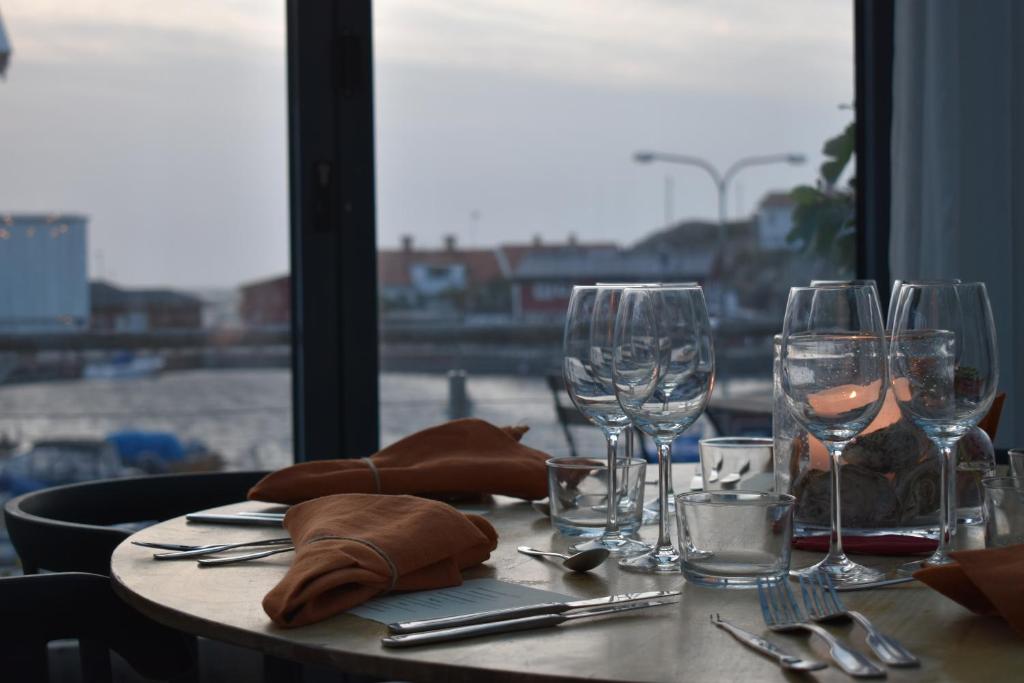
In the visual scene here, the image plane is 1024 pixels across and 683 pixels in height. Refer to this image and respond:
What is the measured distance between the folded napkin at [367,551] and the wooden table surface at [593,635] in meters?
0.02

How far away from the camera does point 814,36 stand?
3133 millimetres

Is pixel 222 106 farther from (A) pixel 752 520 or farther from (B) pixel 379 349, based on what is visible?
(A) pixel 752 520

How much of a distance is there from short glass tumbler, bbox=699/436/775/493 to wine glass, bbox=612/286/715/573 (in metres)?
0.30

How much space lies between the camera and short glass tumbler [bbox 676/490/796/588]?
990 millimetres

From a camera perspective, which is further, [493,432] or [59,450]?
[59,450]

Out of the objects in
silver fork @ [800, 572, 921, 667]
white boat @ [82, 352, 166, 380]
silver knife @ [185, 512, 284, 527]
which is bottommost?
silver knife @ [185, 512, 284, 527]

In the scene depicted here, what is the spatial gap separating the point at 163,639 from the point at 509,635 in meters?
0.56

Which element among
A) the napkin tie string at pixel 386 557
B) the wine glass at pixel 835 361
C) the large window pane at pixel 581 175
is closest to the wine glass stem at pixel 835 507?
the wine glass at pixel 835 361

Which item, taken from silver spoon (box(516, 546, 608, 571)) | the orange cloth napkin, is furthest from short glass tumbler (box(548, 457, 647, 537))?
the orange cloth napkin

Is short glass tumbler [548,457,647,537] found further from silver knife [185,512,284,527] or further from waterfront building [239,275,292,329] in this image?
waterfront building [239,275,292,329]

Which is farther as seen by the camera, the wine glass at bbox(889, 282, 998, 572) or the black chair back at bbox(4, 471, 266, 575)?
the black chair back at bbox(4, 471, 266, 575)

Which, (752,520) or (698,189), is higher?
(698,189)

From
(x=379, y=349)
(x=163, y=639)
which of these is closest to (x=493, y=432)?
(x=163, y=639)

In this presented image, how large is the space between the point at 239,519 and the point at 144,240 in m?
1.52
